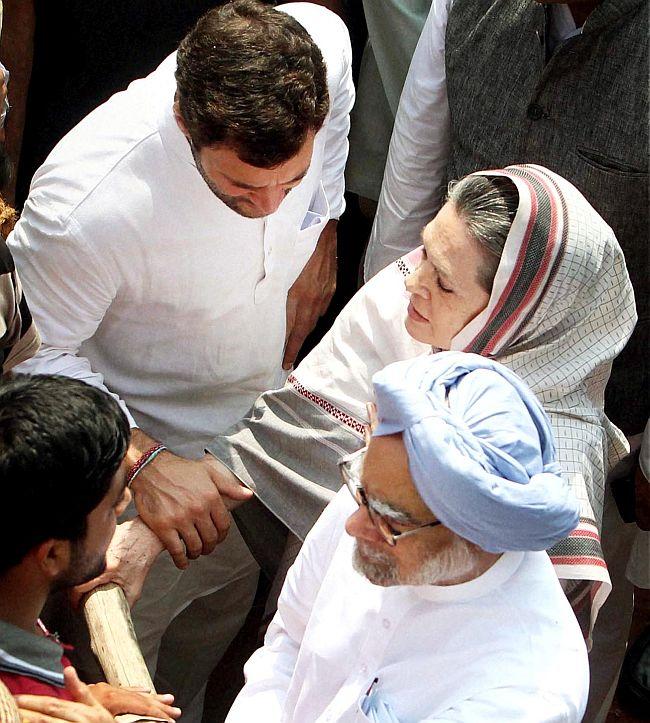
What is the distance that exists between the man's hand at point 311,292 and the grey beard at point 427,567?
5.90ft

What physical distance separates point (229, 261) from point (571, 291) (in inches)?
39.5

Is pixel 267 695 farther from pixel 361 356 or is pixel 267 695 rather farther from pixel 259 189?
pixel 259 189

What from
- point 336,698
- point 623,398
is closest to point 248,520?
point 336,698

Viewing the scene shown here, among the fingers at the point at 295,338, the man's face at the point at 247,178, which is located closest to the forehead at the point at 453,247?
the man's face at the point at 247,178

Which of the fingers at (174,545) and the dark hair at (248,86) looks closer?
the dark hair at (248,86)

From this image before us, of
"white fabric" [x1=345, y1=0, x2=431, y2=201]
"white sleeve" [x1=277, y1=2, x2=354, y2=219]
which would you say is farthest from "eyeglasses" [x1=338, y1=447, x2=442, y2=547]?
"white fabric" [x1=345, y1=0, x2=431, y2=201]

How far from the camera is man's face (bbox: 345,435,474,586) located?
2008 mm

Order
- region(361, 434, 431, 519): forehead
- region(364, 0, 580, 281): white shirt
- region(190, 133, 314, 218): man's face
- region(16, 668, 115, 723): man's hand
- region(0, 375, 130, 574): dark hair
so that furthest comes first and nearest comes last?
region(364, 0, 580, 281): white shirt < region(190, 133, 314, 218): man's face < region(361, 434, 431, 519): forehead < region(0, 375, 130, 574): dark hair < region(16, 668, 115, 723): man's hand

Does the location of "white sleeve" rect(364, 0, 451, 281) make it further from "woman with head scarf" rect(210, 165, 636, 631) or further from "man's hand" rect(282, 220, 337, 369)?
"woman with head scarf" rect(210, 165, 636, 631)

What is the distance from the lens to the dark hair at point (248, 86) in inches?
101

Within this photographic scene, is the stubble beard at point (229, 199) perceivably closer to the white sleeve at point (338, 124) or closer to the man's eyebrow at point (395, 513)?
the white sleeve at point (338, 124)

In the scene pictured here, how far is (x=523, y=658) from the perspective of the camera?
79.7 inches

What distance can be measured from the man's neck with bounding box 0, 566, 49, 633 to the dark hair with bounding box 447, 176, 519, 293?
1371 millimetres

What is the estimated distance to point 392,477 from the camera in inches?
79.4
